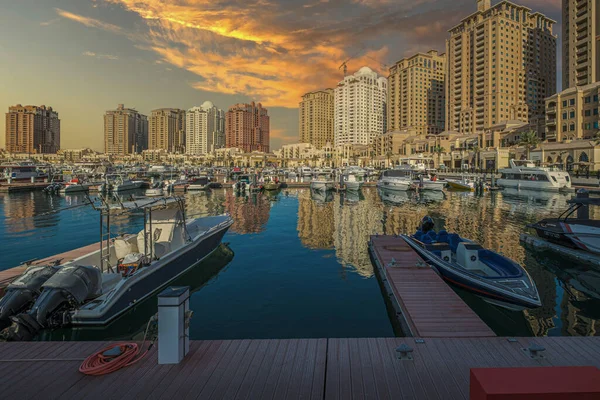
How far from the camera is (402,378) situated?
6605mm

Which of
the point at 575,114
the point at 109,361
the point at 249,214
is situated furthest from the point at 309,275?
the point at 575,114

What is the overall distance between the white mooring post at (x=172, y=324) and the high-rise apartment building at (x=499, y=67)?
511 ft

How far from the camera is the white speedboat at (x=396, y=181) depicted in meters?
67.6

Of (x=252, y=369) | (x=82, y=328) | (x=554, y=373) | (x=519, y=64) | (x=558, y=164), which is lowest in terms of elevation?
(x=82, y=328)

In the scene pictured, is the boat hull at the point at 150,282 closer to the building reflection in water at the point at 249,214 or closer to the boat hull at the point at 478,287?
the boat hull at the point at 478,287

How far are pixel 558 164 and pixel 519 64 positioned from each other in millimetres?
83810

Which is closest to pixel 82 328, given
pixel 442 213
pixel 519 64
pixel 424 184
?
pixel 442 213

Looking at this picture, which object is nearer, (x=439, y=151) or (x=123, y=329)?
(x=123, y=329)

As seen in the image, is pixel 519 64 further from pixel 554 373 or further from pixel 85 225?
pixel 554 373

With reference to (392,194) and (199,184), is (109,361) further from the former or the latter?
(199,184)

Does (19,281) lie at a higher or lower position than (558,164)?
lower

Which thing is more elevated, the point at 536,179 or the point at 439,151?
the point at 439,151

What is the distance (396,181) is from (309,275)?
5306 centimetres

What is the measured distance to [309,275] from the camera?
62.3 ft
